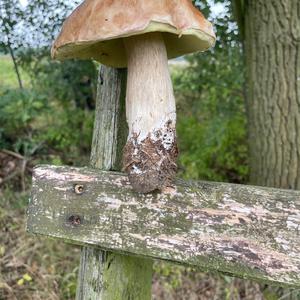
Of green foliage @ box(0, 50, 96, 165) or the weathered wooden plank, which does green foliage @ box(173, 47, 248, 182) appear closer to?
green foliage @ box(0, 50, 96, 165)

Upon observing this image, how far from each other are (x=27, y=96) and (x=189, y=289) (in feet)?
4.55

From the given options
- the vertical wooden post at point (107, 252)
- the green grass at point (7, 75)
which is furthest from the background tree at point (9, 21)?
the green grass at point (7, 75)

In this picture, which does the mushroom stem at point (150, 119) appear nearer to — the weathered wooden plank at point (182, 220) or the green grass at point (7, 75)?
the weathered wooden plank at point (182, 220)

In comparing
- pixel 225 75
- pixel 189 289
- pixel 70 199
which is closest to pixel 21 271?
pixel 189 289

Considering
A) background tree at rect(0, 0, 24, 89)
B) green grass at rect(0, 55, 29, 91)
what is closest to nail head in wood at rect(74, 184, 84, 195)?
background tree at rect(0, 0, 24, 89)

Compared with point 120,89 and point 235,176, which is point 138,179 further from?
point 235,176

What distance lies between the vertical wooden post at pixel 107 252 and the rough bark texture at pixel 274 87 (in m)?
1.05

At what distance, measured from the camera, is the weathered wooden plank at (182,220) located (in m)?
0.81

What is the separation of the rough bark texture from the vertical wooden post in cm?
105

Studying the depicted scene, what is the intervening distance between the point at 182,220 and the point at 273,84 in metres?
1.31

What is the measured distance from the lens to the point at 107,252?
1.06m

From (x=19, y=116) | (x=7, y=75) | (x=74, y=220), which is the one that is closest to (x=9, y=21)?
(x=19, y=116)

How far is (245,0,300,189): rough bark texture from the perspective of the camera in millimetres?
1861

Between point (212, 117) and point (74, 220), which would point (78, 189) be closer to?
A: point (74, 220)
